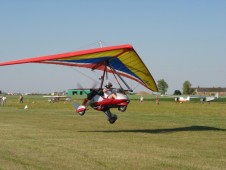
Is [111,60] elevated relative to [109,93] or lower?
elevated

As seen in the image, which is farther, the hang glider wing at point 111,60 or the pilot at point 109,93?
the pilot at point 109,93

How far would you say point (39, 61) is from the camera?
16562mm

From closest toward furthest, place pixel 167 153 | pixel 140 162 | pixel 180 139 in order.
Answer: pixel 140 162, pixel 167 153, pixel 180 139

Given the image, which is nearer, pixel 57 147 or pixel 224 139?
pixel 57 147

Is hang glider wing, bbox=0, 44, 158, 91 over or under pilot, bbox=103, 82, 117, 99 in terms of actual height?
over

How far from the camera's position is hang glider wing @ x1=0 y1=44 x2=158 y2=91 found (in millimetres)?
16359

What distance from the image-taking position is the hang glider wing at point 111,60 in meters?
16.4

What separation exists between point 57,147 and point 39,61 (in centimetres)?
539

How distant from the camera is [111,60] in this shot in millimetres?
19219

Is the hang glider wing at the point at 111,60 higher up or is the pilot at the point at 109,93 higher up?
the hang glider wing at the point at 111,60

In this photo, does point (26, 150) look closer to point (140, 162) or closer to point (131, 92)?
point (140, 162)

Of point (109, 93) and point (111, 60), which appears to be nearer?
point (109, 93)

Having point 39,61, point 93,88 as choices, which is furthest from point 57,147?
point 93,88

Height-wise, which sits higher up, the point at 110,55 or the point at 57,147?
the point at 110,55
